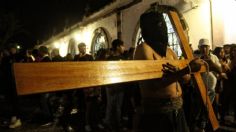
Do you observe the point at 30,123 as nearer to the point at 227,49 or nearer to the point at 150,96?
the point at 227,49

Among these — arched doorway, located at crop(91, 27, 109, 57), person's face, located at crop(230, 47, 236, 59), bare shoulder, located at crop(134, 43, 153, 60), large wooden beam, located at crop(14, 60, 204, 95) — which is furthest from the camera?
arched doorway, located at crop(91, 27, 109, 57)

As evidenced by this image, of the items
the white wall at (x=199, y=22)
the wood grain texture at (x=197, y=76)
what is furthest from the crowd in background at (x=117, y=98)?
the wood grain texture at (x=197, y=76)

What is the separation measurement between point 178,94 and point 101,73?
1611 millimetres

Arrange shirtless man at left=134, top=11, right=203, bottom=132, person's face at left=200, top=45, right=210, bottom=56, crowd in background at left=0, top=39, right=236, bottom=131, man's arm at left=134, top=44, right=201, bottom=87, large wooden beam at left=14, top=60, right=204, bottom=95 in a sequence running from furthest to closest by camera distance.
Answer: crowd in background at left=0, top=39, right=236, bottom=131, person's face at left=200, top=45, right=210, bottom=56, shirtless man at left=134, top=11, right=203, bottom=132, man's arm at left=134, top=44, right=201, bottom=87, large wooden beam at left=14, top=60, right=204, bottom=95

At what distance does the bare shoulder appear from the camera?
3.13m

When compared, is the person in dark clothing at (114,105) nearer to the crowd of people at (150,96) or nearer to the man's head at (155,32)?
the crowd of people at (150,96)

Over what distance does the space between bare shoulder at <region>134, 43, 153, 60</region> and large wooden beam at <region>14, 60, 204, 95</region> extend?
58 centimetres

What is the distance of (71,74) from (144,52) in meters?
1.34

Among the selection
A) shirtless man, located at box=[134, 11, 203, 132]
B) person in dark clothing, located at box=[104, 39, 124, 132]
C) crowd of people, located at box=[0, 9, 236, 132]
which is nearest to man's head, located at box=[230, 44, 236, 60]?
crowd of people, located at box=[0, 9, 236, 132]

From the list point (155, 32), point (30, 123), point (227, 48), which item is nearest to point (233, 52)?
point (227, 48)

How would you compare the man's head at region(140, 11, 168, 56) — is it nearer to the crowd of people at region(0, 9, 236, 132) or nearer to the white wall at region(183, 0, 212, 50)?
the crowd of people at region(0, 9, 236, 132)

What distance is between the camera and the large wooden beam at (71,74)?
1.78m

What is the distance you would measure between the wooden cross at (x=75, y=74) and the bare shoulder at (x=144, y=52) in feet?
1.40

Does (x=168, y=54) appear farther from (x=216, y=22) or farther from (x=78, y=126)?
(x=216, y=22)
